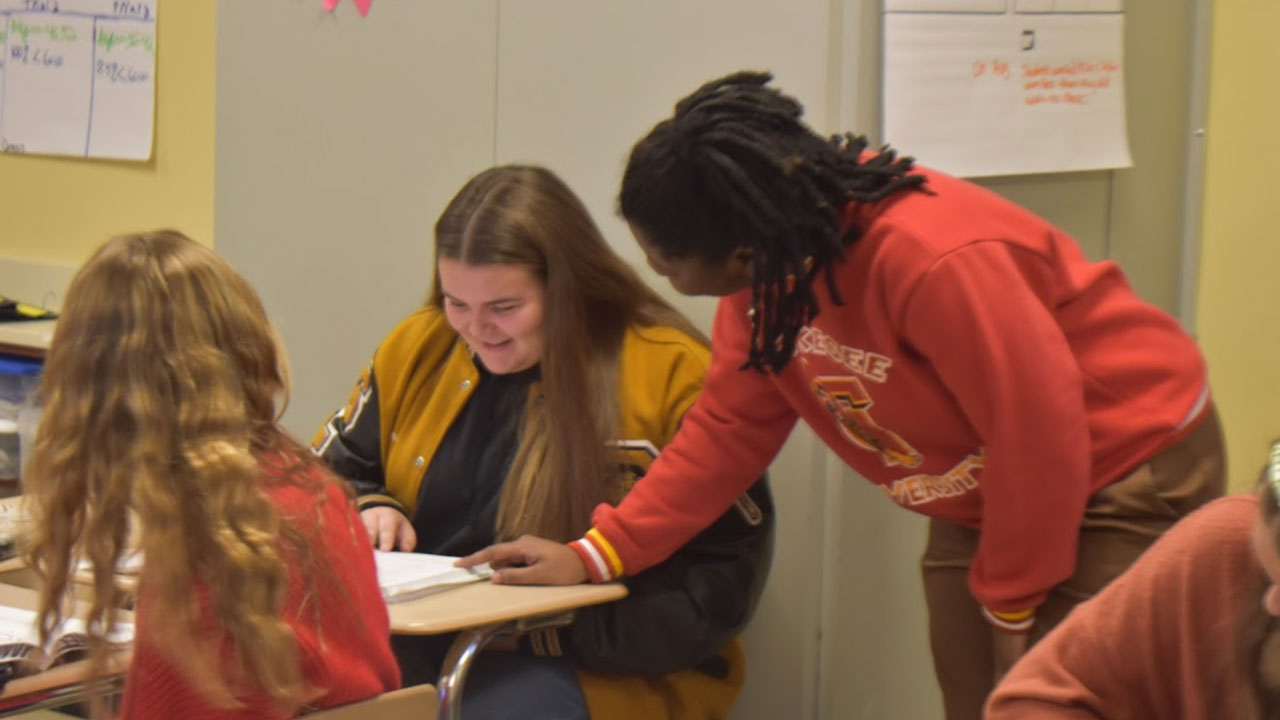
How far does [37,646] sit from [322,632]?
0.37 m

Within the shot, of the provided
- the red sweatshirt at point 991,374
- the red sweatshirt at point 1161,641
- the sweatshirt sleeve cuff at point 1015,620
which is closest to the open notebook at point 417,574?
the red sweatshirt at point 991,374

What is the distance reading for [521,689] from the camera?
1964mm

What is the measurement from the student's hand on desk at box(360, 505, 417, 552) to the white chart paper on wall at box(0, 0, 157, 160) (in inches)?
68.9

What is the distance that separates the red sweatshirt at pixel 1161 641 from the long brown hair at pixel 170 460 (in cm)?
68

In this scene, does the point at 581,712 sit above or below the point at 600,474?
below

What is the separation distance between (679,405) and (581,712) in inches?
18.1

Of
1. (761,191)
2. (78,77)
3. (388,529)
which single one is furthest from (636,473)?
(78,77)

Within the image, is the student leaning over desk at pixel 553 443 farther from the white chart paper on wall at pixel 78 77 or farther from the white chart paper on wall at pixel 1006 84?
the white chart paper on wall at pixel 78 77

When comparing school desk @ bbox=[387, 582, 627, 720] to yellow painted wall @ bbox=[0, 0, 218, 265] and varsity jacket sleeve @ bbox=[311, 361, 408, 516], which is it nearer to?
varsity jacket sleeve @ bbox=[311, 361, 408, 516]

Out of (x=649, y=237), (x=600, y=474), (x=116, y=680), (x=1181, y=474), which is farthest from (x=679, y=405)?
(x=116, y=680)

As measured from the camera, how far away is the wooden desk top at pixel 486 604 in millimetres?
1649

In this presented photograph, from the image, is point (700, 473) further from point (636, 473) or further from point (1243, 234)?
point (1243, 234)

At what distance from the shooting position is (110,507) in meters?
1.37

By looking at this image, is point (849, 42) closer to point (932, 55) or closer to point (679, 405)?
point (932, 55)
